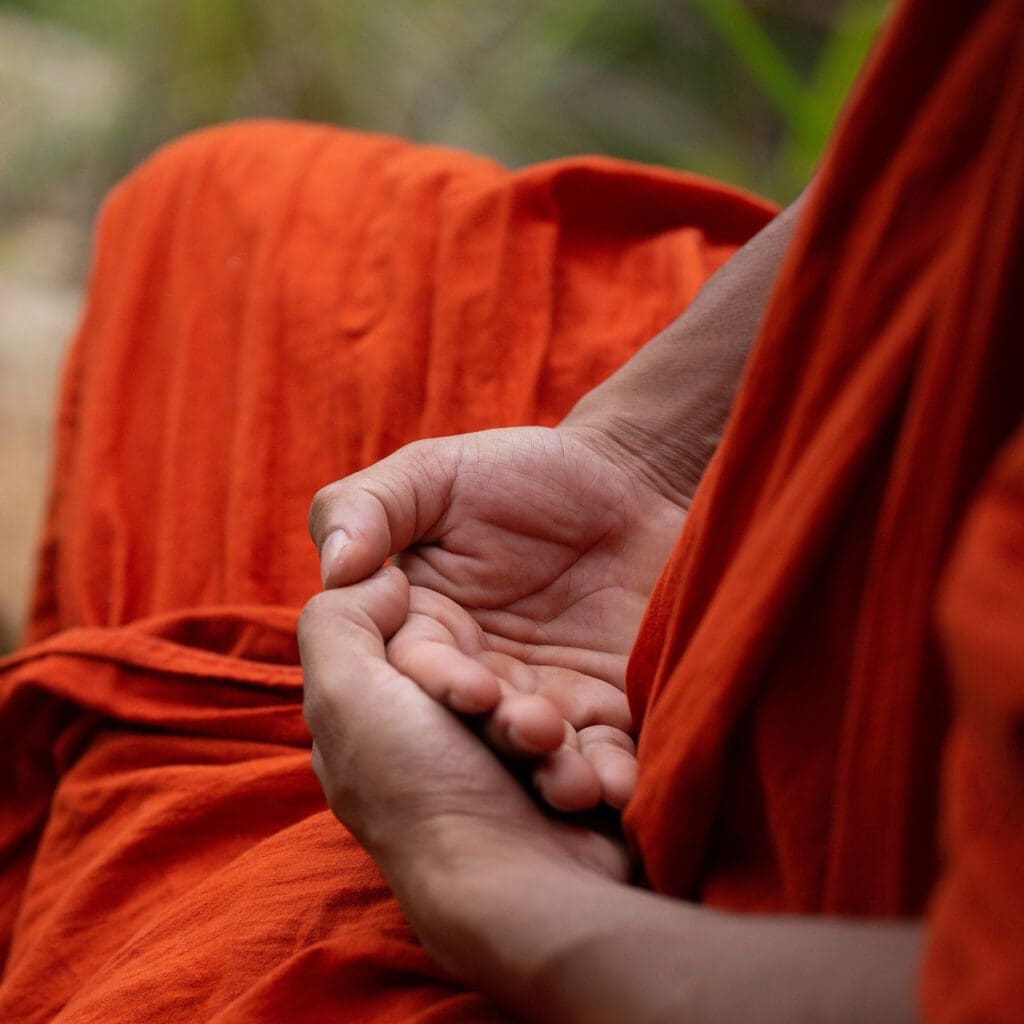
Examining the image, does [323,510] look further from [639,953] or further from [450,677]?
[639,953]

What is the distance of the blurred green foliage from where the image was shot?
1771 millimetres

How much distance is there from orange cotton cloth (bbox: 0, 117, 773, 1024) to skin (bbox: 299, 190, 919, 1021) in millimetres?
116

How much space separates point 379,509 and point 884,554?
0.29 meters

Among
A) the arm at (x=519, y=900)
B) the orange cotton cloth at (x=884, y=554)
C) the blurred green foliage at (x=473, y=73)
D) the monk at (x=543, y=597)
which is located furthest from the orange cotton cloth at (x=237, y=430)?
the blurred green foliage at (x=473, y=73)

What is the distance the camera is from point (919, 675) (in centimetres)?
35

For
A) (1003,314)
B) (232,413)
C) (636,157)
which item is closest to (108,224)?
(232,413)

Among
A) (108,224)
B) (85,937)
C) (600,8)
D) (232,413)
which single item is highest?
(600,8)

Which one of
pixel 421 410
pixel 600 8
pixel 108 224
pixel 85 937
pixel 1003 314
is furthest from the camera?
pixel 600 8

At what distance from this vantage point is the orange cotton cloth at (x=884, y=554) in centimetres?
29

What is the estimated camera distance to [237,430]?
87 centimetres

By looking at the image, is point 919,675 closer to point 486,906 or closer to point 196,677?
point 486,906

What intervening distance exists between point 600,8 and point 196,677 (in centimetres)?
148

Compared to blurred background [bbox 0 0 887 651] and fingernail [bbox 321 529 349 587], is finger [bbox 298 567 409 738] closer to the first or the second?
fingernail [bbox 321 529 349 587]

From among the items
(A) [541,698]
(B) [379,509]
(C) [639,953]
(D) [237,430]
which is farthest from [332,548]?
(D) [237,430]
